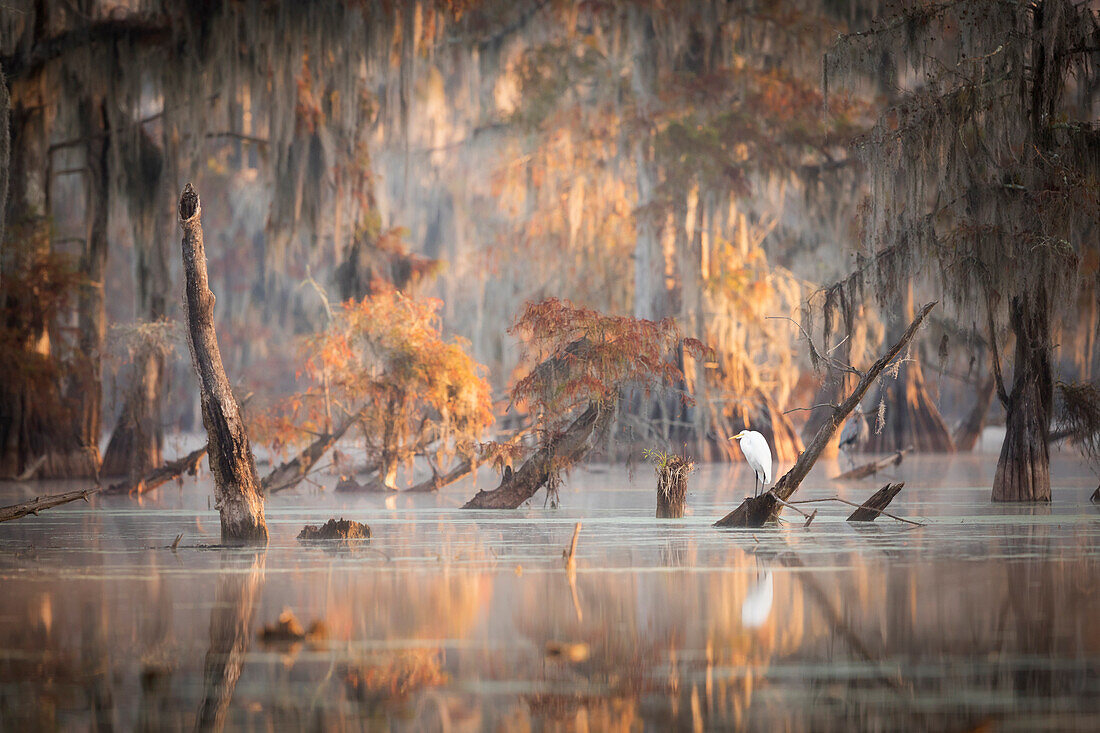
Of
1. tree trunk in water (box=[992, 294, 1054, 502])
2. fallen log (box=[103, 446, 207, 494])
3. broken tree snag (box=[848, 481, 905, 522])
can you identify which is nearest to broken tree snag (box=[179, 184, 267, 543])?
broken tree snag (box=[848, 481, 905, 522])

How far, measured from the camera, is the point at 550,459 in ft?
49.2

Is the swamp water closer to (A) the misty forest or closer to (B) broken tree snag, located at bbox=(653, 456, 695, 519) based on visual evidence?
(A) the misty forest

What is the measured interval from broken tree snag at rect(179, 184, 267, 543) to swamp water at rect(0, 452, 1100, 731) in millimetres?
439

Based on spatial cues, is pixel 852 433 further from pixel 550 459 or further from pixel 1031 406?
pixel 550 459

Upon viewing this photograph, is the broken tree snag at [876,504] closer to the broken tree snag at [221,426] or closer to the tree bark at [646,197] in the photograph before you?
the broken tree snag at [221,426]

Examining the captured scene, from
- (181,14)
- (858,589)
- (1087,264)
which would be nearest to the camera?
(858,589)

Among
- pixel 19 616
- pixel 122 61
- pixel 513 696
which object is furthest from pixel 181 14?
pixel 513 696

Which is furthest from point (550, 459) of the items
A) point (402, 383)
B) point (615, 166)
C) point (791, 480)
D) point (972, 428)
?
point (972, 428)

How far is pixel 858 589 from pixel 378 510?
328 inches

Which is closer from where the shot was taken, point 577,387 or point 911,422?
point 577,387

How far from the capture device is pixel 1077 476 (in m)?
20.8

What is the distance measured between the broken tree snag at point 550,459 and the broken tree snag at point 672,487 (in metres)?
2.09

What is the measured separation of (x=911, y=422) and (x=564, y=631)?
26008 millimetres

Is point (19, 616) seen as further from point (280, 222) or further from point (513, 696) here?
point (280, 222)
